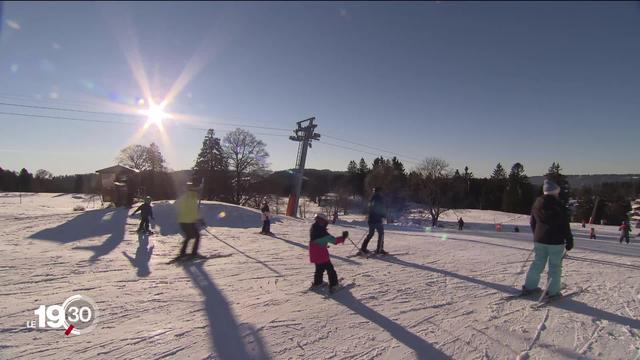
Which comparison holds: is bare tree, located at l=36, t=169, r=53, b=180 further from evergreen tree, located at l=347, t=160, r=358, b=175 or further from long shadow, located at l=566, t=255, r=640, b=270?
long shadow, located at l=566, t=255, r=640, b=270

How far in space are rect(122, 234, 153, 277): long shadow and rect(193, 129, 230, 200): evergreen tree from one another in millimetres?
30897

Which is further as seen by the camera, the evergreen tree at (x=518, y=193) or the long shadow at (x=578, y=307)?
the evergreen tree at (x=518, y=193)

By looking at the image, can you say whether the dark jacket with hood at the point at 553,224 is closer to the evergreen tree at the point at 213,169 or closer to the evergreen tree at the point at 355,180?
the evergreen tree at the point at 213,169

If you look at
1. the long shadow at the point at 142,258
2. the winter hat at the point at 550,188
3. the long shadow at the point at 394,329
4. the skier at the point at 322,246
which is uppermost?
the winter hat at the point at 550,188

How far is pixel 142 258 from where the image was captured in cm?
870

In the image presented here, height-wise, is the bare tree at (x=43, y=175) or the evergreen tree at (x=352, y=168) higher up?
the evergreen tree at (x=352, y=168)

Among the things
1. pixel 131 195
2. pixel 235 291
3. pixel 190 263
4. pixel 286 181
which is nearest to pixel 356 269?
pixel 235 291

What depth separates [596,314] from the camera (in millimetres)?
5172

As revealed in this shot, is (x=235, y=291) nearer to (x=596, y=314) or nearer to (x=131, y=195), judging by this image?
(x=596, y=314)

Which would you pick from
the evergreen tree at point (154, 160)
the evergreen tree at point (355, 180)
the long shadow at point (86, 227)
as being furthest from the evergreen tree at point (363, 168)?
the long shadow at point (86, 227)

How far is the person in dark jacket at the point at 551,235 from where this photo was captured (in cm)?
554

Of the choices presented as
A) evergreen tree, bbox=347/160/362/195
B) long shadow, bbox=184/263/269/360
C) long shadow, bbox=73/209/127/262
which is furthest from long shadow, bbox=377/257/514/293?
evergreen tree, bbox=347/160/362/195

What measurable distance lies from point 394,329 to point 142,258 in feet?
22.6

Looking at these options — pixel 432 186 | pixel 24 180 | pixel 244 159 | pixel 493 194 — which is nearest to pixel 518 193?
pixel 493 194
